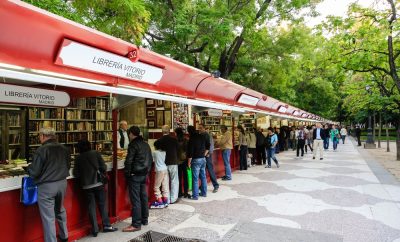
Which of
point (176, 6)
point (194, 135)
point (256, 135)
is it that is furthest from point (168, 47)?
point (194, 135)

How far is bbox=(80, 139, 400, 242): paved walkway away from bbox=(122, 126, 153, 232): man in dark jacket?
0.24 meters

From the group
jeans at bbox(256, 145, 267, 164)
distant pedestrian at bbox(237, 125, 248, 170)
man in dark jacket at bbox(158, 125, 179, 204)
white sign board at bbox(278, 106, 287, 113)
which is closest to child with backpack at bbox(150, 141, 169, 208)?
man in dark jacket at bbox(158, 125, 179, 204)

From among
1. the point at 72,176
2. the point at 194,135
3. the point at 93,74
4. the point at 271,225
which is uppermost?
the point at 93,74

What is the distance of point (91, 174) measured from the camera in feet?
16.2

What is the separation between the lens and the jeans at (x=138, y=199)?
5.35 meters

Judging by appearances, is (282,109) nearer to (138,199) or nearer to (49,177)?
(138,199)

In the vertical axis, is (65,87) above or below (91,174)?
above

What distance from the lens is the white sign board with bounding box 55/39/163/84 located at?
436cm

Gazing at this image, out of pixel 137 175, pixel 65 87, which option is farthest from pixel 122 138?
pixel 137 175

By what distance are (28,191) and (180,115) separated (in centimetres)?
768

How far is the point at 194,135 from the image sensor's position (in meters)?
7.48

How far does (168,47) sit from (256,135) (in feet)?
16.8

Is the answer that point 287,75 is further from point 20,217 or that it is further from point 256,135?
point 20,217

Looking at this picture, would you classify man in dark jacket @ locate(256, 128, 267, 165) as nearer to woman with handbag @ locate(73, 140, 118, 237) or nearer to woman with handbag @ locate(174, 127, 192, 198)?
woman with handbag @ locate(174, 127, 192, 198)
